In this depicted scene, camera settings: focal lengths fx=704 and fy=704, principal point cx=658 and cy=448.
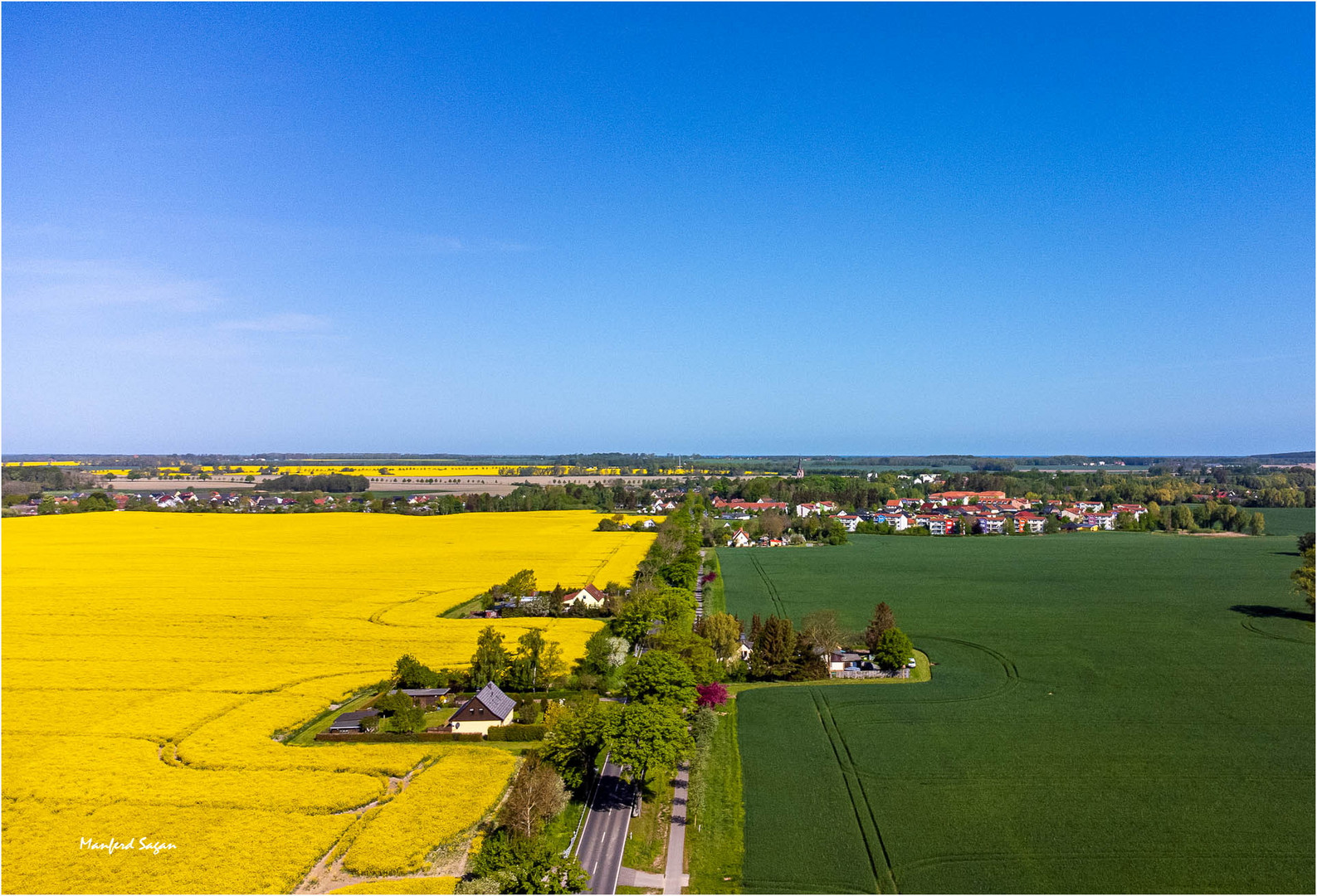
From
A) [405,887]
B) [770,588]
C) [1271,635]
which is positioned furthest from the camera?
[770,588]

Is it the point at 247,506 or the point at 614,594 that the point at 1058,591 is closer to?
the point at 614,594

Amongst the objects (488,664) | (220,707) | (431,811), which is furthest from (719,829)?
(220,707)

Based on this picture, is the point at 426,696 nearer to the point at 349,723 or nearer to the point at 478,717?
the point at 349,723

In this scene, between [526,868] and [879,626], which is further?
[879,626]

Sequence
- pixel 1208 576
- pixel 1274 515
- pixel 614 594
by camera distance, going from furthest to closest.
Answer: pixel 1274 515 < pixel 1208 576 < pixel 614 594

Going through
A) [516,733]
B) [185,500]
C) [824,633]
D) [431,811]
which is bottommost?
[516,733]

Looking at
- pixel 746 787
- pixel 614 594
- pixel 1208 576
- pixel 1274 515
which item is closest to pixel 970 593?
pixel 1208 576
